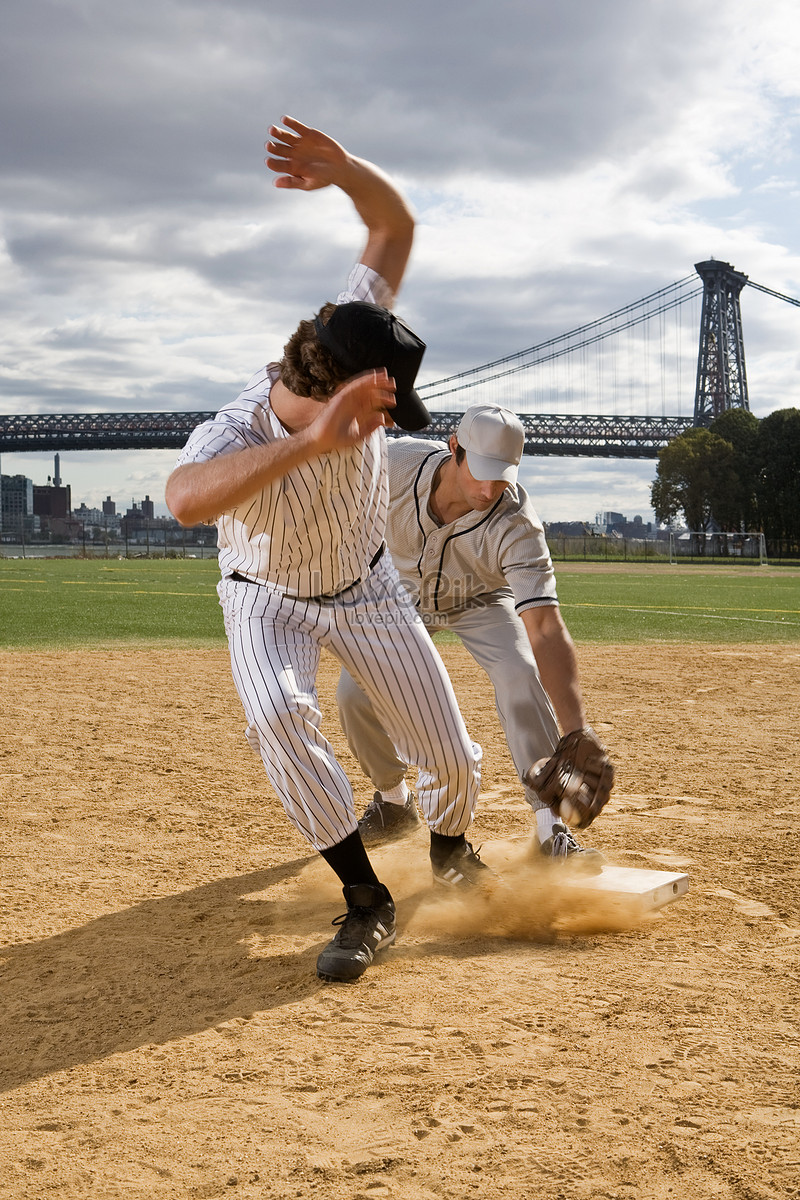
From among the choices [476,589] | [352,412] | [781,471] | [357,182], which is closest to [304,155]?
[357,182]

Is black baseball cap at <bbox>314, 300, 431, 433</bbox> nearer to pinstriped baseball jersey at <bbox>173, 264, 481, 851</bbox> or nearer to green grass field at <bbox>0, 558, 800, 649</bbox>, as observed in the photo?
pinstriped baseball jersey at <bbox>173, 264, 481, 851</bbox>

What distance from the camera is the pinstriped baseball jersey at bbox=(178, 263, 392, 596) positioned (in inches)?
107

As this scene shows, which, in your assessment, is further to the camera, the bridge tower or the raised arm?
the bridge tower

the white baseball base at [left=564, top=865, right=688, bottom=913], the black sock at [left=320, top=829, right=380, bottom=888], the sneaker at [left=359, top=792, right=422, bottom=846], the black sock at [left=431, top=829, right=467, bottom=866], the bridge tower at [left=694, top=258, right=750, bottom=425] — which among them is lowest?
the sneaker at [left=359, top=792, right=422, bottom=846]

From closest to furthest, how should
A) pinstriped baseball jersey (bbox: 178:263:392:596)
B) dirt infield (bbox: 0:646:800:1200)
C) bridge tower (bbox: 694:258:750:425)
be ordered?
dirt infield (bbox: 0:646:800:1200)
pinstriped baseball jersey (bbox: 178:263:392:596)
bridge tower (bbox: 694:258:750:425)

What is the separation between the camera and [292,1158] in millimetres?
1763

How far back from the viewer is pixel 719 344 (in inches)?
2923

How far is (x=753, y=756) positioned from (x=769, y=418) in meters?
53.8

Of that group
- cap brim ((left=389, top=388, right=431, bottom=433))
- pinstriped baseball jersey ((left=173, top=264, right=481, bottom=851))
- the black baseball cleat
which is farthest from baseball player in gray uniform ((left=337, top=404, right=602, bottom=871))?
cap brim ((left=389, top=388, right=431, bottom=433))

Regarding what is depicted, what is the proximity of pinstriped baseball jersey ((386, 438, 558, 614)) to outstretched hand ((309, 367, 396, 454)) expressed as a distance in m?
1.44

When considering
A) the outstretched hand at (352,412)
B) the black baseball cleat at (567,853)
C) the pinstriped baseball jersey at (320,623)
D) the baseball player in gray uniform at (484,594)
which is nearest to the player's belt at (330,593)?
the pinstriped baseball jersey at (320,623)

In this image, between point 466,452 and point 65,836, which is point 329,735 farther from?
point 466,452

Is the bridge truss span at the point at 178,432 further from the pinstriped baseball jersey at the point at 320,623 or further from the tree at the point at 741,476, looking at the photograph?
the pinstriped baseball jersey at the point at 320,623

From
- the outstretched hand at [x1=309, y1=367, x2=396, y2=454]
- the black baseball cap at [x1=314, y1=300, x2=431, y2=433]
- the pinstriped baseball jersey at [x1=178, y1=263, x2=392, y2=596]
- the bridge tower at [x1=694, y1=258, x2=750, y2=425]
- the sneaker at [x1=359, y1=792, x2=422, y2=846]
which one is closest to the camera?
the outstretched hand at [x1=309, y1=367, x2=396, y2=454]
